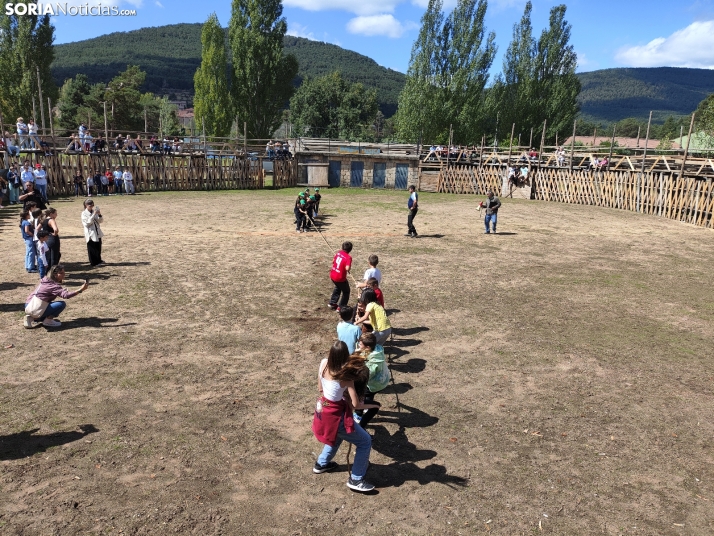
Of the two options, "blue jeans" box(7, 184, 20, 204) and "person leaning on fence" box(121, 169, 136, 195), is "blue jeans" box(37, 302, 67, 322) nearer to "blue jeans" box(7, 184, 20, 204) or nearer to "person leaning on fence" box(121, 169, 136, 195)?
"blue jeans" box(7, 184, 20, 204)

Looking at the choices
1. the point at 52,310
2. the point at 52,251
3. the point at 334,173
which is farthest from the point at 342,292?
the point at 334,173

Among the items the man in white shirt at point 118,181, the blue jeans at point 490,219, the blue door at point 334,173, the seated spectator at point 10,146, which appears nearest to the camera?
the blue jeans at point 490,219

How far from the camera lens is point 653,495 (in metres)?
5.43

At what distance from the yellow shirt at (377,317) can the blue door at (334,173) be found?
106 ft

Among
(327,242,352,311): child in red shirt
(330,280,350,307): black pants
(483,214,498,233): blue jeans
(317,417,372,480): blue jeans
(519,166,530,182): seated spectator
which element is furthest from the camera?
(519,166,530,182): seated spectator

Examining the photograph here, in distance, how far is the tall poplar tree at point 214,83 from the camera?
4916 cm

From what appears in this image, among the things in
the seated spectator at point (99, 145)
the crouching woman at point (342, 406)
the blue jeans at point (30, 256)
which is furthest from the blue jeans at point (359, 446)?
the seated spectator at point (99, 145)

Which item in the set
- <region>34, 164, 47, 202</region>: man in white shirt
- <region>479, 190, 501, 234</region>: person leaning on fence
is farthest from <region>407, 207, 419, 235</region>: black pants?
<region>34, 164, 47, 202</region>: man in white shirt

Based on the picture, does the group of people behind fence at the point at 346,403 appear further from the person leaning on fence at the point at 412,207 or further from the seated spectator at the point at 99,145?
the seated spectator at the point at 99,145

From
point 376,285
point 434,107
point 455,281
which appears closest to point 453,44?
point 434,107

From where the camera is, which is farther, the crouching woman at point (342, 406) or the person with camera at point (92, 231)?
the person with camera at point (92, 231)

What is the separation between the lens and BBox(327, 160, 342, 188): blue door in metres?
38.9

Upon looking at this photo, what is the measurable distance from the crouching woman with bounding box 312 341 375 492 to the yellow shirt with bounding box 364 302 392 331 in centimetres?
200

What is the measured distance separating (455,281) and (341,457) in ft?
26.6
